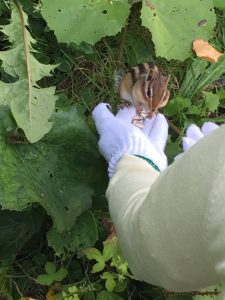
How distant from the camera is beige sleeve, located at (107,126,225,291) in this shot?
95 cm

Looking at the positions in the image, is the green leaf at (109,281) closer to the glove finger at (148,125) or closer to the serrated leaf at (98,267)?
the serrated leaf at (98,267)

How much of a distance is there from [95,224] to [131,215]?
0.61 m

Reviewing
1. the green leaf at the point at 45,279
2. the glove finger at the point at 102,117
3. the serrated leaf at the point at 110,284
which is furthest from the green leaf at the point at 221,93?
the green leaf at the point at 45,279

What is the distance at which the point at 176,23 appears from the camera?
2199mm

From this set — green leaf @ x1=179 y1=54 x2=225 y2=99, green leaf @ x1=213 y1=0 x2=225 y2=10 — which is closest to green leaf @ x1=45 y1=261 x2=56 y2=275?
green leaf @ x1=179 y1=54 x2=225 y2=99

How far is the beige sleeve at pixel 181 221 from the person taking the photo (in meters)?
0.95

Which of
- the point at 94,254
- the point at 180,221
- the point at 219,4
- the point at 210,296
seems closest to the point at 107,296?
the point at 94,254

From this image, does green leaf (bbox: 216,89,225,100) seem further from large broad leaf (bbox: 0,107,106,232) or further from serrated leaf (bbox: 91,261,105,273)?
serrated leaf (bbox: 91,261,105,273)

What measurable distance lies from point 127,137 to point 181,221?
65 cm

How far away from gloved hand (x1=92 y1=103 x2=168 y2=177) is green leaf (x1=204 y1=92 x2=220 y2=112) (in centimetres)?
63

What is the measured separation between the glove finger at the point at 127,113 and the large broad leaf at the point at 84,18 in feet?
1.00

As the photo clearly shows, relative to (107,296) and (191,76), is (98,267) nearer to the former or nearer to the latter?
(107,296)

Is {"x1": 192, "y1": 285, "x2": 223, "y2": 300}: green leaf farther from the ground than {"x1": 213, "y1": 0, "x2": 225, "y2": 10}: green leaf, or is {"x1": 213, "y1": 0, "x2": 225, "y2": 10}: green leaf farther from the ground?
{"x1": 213, "y1": 0, "x2": 225, "y2": 10}: green leaf

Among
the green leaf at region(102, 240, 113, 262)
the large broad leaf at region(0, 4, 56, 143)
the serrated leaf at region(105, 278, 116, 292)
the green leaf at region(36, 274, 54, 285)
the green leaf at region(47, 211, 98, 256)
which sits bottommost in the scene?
the green leaf at region(36, 274, 54, 285)
